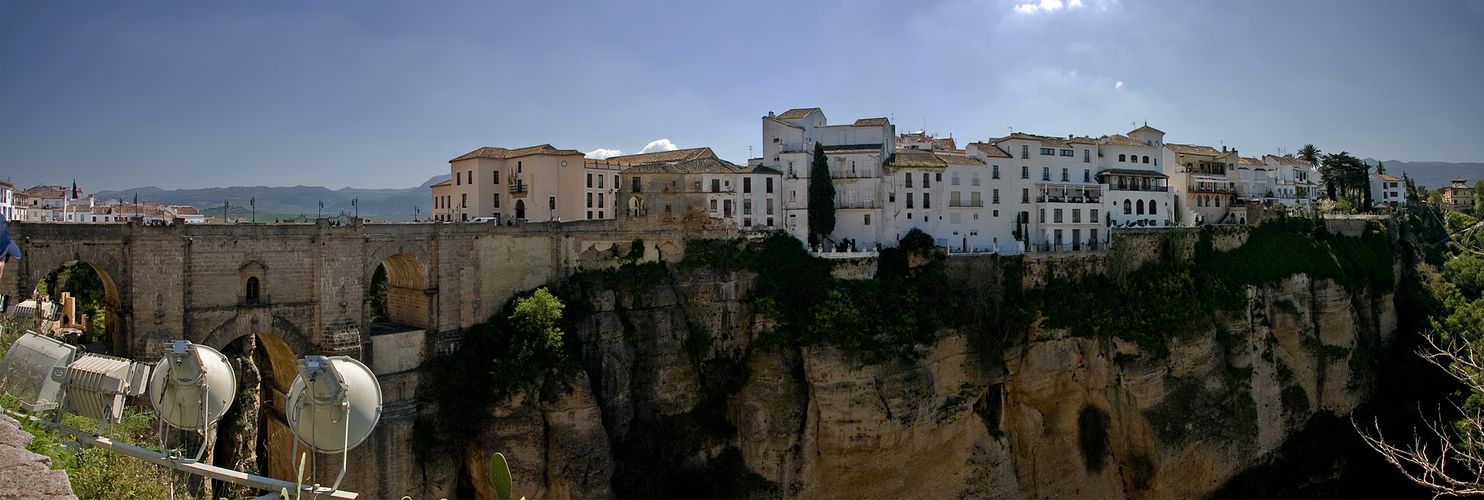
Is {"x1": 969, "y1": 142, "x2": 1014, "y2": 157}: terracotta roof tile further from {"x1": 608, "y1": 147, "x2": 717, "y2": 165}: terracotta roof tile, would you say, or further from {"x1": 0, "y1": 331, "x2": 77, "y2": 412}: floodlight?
{"x1": 0, "y1": 331, "x2": 77, "y2": 412}: floodlight

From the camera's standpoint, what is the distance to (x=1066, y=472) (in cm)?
3738

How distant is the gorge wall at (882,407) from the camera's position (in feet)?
95.4

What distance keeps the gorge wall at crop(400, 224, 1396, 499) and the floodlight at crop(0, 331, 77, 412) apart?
15911mm

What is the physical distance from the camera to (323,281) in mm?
26812

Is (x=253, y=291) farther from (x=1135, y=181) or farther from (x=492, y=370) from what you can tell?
(x=1135, y=181)

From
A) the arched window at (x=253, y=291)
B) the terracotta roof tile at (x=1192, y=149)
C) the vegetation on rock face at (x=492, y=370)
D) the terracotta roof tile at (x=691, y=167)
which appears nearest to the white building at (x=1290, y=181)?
the terracotta roof tile at (x=1192, y=149)

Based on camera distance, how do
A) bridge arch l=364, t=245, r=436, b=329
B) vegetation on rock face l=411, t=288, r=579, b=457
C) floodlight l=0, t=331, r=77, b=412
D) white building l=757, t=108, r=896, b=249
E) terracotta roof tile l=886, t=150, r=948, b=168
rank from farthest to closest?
terracotta roof tile l=886, t=150, r=948, b=168 → white building l=757, t=108, r=896, b=249 → bridge arch l=364, t=245, r=436, b=329 → vegetation on rock face l=411, t=288, r=579, b=457 → floodlight l=0, t=331, r=77, b=412

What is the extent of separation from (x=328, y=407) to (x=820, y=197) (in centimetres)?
2977

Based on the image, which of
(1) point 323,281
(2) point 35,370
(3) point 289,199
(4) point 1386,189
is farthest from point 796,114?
(3) point 289,199

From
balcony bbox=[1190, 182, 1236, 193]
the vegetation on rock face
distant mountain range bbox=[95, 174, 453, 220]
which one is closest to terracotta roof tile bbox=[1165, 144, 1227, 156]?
balcony bbox=[1190, 182, 1236, 193]

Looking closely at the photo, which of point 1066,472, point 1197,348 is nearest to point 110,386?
point 1066,472

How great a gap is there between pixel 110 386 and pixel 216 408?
5.57 feet

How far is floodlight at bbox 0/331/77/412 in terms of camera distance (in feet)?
36.7

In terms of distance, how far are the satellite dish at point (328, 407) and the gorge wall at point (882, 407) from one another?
63.0 feet
